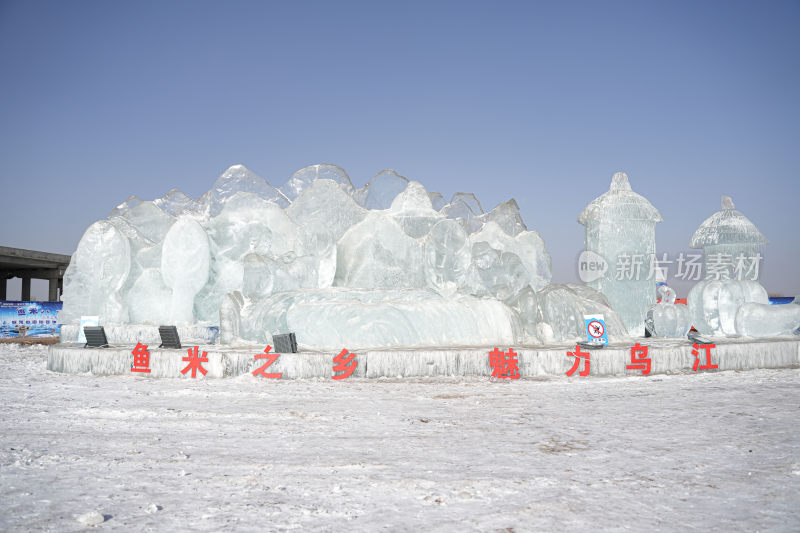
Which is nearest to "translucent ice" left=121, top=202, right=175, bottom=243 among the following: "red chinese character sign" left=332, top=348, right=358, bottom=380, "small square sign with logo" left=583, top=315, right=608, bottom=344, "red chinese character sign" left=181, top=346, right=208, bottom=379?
"red chinese character sign" left=181, top=346, right=208, bottom=379

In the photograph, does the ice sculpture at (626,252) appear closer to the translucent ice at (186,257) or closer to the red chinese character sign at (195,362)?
the translucent ice at (186,257)

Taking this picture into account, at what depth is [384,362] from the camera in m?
9.23

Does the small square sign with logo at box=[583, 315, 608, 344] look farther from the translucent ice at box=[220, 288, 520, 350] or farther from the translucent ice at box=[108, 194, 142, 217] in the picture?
the translucent ice at box=[108, 194, 142, 217]

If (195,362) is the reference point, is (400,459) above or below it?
below

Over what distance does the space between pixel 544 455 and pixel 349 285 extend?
990 centimetres

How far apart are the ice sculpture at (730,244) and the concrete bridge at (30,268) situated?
31.4 meters

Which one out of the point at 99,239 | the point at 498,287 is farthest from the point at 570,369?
the point at 99,239

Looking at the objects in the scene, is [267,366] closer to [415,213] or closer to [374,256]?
[374,256]

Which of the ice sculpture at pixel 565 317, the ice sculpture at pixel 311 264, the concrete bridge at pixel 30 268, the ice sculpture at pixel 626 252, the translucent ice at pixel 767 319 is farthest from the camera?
the concrete bridge at pixel 30 268

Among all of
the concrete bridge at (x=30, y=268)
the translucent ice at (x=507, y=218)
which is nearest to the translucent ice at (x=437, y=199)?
the translucent ice at (x=507, y=218)

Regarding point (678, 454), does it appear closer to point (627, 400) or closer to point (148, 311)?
point (627, 400)

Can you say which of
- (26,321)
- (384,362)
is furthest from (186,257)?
(26,321)

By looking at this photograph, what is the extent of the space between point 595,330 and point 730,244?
725 centimetres

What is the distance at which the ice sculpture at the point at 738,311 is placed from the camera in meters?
12.7
